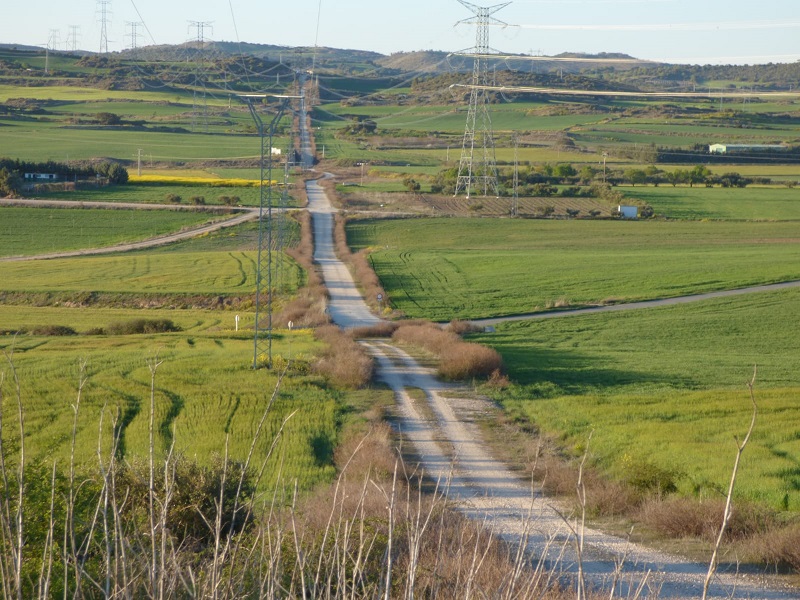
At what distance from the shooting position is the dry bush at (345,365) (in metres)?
27.8

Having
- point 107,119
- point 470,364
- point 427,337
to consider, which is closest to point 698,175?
point 427,337

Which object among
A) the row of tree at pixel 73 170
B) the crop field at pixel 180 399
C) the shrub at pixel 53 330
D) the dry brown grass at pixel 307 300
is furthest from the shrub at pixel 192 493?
the row of tree at pixel 73 170

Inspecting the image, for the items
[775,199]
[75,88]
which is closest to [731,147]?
[775,199]

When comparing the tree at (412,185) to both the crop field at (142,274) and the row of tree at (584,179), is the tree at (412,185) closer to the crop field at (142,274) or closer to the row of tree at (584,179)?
the row of tree at (584,179)

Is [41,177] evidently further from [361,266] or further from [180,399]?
[180,399]

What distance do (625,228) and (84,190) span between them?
5533 centimetres

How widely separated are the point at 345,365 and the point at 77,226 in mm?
58120

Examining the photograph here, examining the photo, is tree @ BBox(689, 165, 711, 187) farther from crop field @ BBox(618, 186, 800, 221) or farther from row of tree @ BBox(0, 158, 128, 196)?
row of tree @ BBox(0, 158, 128, 196)

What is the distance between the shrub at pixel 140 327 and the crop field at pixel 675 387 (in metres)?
15.6

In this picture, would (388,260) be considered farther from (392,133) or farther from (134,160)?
(392,133)

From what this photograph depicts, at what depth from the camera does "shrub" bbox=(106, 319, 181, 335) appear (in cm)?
4384

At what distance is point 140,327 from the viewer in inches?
1751

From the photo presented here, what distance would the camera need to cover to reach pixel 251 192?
101m

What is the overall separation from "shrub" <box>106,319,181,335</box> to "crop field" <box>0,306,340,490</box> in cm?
232
